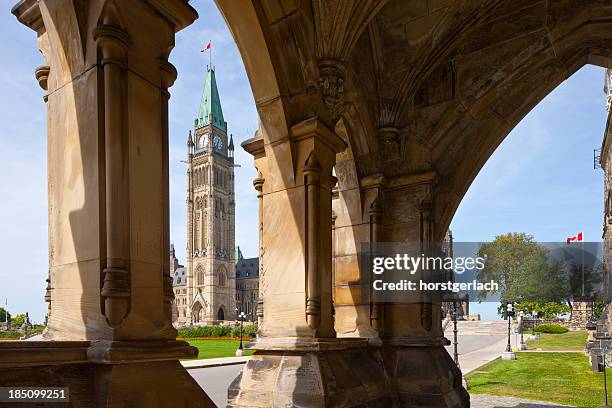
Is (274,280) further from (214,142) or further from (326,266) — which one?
(214,142)

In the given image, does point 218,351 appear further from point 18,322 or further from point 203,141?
point 203,141

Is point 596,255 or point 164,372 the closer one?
point 164,372

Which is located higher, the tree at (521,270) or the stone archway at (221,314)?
the tree at (521,270)

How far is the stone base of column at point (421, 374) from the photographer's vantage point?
5.69 meters

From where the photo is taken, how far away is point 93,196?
2.44 meters

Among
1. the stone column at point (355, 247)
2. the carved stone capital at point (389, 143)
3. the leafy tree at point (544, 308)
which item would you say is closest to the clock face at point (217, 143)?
the leafy tree at point (544, 308)

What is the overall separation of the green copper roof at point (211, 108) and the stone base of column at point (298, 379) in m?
87.1

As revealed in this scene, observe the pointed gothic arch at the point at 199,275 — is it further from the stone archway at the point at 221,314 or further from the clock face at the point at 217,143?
the clock face at the point at 217,143

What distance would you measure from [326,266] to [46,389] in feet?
8.74

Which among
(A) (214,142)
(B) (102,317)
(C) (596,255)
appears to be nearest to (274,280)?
(B) (102,317)

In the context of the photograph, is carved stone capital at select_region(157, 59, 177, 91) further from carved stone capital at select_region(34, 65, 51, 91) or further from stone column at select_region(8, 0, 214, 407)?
carved stone capital at select_region(34, 65, 51, 91)

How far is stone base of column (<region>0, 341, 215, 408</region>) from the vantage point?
2057mm

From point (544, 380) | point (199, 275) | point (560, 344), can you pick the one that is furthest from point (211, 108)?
point (544, 380)

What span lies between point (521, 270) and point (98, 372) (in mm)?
43566
